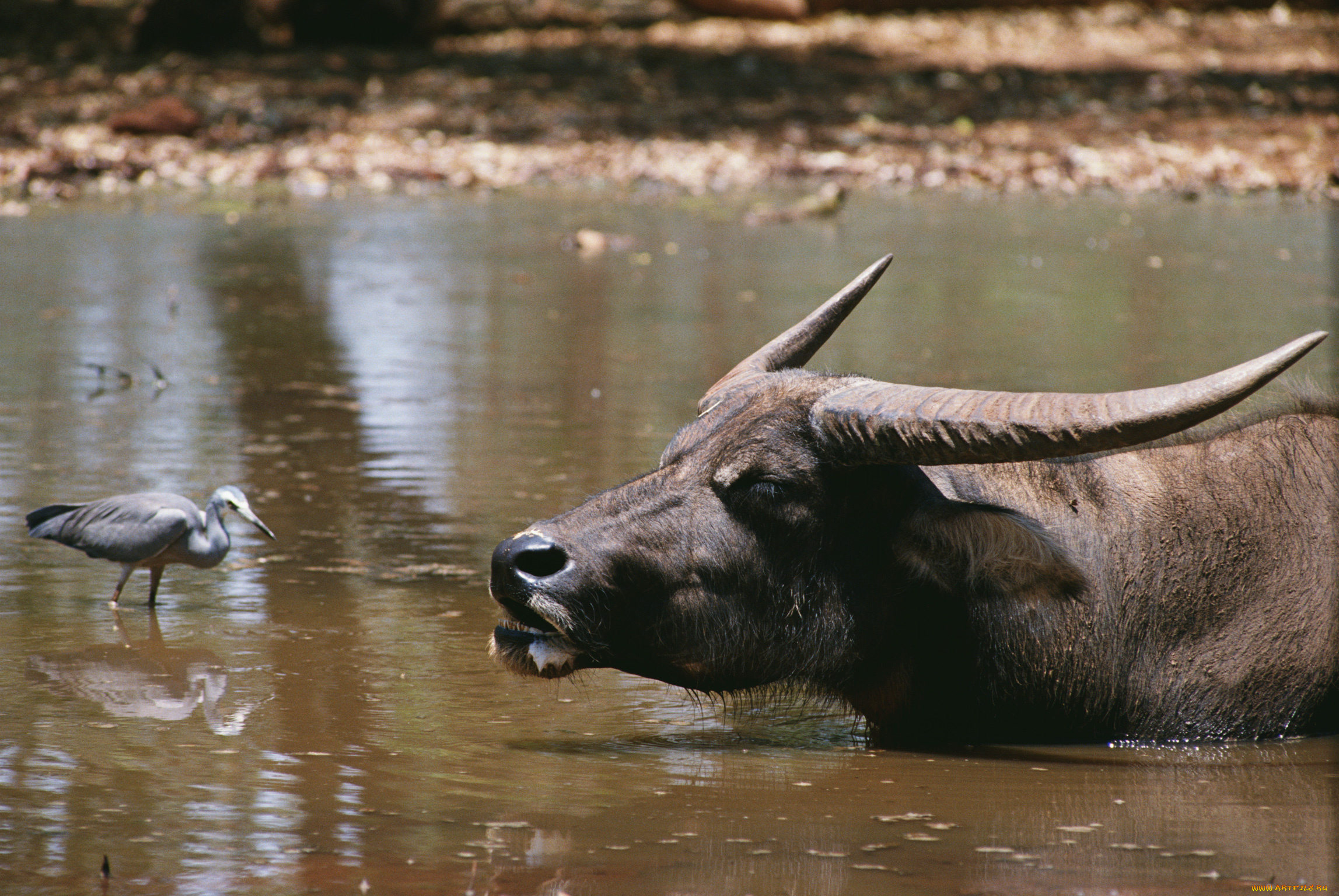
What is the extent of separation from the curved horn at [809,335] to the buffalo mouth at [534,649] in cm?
111

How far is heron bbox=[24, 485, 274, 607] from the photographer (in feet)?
18.8

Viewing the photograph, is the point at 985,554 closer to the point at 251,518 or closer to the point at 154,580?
the point at 251,518

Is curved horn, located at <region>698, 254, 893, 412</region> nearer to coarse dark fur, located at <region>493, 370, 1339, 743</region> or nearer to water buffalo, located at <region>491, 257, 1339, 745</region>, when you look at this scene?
water buffalo, located at <region>491, 257, 1339, 745</region>

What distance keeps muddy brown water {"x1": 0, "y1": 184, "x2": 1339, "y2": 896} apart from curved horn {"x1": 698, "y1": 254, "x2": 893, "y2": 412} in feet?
3.63

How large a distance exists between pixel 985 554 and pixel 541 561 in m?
1.22

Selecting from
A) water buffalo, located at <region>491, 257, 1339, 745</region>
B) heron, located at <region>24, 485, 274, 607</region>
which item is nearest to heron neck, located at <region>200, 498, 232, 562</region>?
heron, located at <region>24, 485, 274, 607</region>

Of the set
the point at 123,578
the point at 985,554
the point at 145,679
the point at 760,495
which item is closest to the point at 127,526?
the point at 123,578

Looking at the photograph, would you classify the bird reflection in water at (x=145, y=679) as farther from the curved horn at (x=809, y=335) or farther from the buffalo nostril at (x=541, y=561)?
the curved horn at (x=809, y=335)

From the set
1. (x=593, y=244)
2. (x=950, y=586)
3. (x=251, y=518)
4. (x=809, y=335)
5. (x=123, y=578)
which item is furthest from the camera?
(x=593, y=244)

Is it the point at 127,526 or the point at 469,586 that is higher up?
the point at 127,526

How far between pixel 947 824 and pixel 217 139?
18109 mm

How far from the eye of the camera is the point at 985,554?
441 cm

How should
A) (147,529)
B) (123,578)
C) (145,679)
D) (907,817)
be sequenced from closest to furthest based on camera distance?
(907,817) < (145,679) < (147,529) < (123,578)

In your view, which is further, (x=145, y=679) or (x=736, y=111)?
(x=736, y=111)
